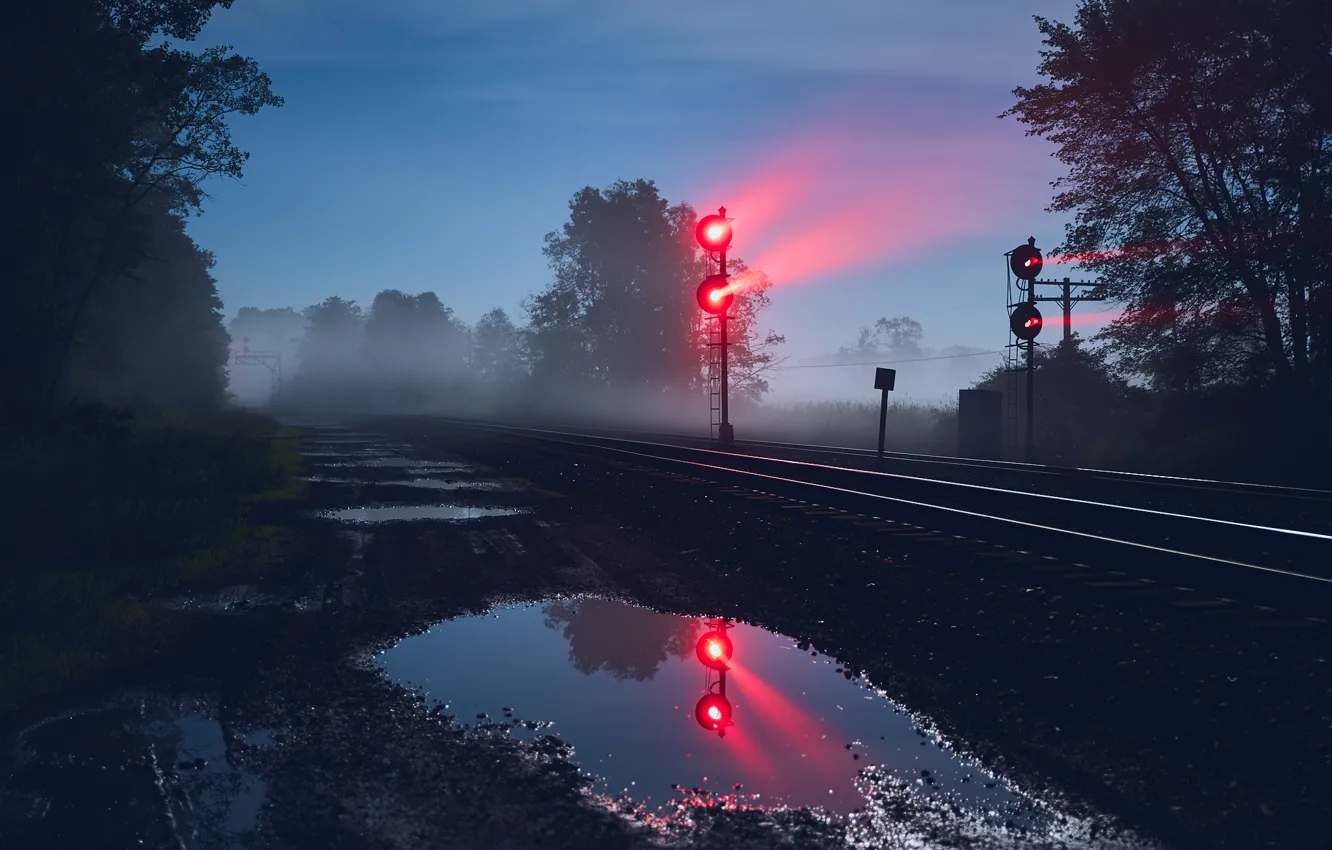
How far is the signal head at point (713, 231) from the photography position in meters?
21.9

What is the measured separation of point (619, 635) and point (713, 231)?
646 inches

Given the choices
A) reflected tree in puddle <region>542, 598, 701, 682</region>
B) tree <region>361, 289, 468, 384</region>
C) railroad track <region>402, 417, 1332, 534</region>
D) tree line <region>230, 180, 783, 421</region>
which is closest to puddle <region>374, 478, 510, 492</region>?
railroad track <region>402, 417, 1332, 534</region>

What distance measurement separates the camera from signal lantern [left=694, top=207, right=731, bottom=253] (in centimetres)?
2188

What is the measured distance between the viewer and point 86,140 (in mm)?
21844

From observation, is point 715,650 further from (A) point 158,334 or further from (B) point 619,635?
(A) point 158,334

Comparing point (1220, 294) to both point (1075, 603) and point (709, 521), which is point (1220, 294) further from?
point (1075, 603)

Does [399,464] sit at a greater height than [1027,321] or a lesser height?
lesser

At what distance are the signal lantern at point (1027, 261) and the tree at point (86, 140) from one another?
2471cm

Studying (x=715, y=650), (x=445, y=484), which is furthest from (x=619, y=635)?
(x=445, y=484)

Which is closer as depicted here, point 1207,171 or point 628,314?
point 1207,171

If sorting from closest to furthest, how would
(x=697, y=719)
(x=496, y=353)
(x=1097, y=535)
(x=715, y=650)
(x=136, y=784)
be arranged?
(x=136, y=784) → (x=697, y=719) → (x=715, y=650) → (x=1097, y=535) → (x=496, y=353)

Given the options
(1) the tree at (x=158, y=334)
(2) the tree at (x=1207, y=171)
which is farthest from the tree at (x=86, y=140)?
(2) the tree at (x=1207, y=171)

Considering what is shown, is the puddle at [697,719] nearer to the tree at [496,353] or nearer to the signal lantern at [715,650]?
the signal lantern at [715,650]

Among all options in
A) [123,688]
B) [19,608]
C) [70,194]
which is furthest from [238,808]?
[70,194]
